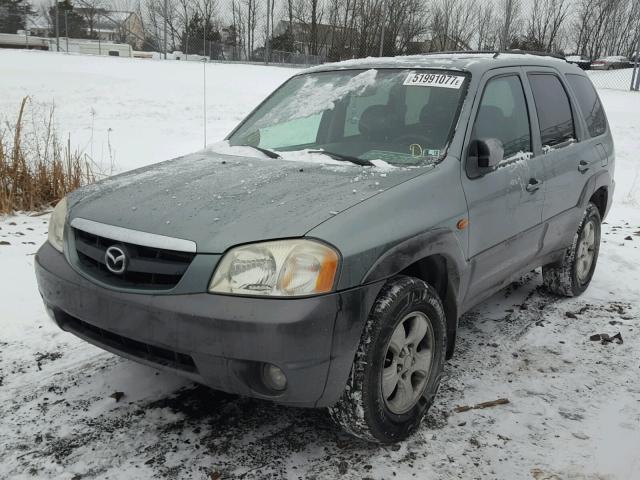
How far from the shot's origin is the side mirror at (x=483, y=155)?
119 inches

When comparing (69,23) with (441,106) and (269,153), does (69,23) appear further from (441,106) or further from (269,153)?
(441,106)

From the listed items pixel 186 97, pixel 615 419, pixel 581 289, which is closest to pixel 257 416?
pixel 615 419

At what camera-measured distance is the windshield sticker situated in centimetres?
336

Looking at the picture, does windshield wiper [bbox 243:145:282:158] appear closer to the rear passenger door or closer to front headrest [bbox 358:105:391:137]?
front headrest [bbox 358:105:391:137]

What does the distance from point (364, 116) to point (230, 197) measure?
1250 mm

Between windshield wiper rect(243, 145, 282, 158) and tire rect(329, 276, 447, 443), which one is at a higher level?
windshield wiper rect(243, 145, 282, 158)

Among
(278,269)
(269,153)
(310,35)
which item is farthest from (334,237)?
(310,35)

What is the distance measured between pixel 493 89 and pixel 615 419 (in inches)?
74.8

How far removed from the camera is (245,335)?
7.13ft

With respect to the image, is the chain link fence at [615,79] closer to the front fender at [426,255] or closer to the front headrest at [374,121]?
the front headrest at [374,121]

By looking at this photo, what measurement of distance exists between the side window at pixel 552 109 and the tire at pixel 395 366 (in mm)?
1710

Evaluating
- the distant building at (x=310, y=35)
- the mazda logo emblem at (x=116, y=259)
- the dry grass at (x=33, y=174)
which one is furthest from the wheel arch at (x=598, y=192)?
the distant building at (x=310, y=35)

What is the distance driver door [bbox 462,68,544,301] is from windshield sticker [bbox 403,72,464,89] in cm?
16

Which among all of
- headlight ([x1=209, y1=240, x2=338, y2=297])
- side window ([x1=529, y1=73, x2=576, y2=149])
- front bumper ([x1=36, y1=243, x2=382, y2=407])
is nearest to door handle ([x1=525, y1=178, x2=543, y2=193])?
side window ([x1=529, y1=73, x2=576, y2=149])
